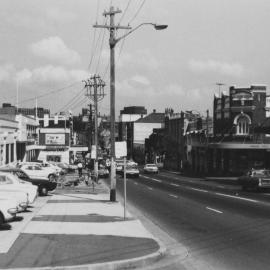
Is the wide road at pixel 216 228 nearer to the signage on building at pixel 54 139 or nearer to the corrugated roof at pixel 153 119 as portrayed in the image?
the signage on building at pixel 54 139

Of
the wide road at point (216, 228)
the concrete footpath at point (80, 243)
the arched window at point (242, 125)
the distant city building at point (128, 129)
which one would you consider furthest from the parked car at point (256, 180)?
the distant city building at point (128, 129)

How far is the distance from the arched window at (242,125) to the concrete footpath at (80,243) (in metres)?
52.3

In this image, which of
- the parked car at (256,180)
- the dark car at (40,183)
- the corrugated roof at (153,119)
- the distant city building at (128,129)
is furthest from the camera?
the distant city building at (128,129)

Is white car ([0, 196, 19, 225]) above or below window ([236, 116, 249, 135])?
below

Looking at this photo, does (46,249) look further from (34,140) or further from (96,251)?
(34,140)

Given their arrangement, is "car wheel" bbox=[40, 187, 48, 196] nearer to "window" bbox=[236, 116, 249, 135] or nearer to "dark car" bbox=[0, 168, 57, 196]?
"dark car" bbox=[0, 168, 57, 196]

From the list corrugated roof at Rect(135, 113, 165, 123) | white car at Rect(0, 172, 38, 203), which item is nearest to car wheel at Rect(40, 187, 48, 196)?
white car at Rect(0, 172, 38, 203)

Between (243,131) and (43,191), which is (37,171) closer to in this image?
(43,191)

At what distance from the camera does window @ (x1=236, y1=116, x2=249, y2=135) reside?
238ft

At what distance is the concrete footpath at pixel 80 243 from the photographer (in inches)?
455

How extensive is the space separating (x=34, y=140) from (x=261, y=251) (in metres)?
74.1

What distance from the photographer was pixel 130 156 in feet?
492

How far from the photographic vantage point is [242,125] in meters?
72.6

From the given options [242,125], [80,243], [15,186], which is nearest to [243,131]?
[242,125]
